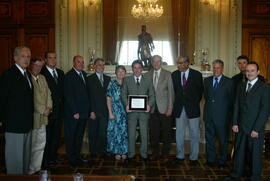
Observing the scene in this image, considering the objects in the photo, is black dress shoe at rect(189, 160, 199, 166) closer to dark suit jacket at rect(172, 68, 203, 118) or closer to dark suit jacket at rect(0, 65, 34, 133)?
dark suit jacket at rect(172, 68, 203, 118)

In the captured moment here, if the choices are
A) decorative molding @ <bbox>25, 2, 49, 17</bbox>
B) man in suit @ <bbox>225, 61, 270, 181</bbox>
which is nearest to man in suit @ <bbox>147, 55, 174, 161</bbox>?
man in suit @ <bbox>225, 61, 270, 181</bbox>

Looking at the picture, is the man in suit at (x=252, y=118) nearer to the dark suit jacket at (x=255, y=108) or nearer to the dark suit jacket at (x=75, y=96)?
the dark suit jacket at (x=255, y=108)

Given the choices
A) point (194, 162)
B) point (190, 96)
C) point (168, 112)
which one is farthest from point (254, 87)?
point (194, 162)

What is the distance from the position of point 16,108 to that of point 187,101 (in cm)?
248

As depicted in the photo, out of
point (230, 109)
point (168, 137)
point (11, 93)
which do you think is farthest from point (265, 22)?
point (11, 93)

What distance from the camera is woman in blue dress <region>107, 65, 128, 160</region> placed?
16.7 ft

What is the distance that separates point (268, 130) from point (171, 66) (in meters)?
2.57

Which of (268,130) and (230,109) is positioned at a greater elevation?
(230,109)

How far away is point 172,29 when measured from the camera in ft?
25.2

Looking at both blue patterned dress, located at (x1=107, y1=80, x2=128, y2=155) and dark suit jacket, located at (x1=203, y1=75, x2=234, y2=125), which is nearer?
dark suit jacket, located at (x1=203, y1=75, x2=234, y2=125)

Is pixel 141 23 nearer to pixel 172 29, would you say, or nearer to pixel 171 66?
pixel 172 29

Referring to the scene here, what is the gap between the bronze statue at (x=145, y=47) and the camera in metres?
7.00

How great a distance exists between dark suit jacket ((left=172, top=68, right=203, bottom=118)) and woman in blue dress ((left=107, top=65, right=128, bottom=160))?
866 millimetres

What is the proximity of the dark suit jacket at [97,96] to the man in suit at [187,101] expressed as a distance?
1167mm
